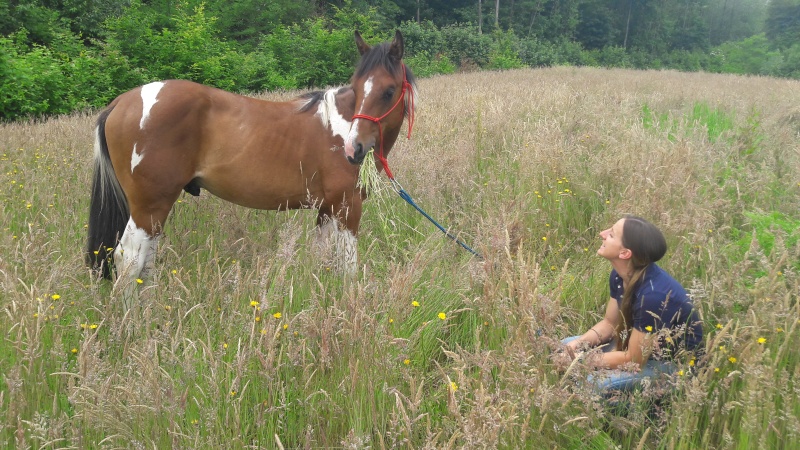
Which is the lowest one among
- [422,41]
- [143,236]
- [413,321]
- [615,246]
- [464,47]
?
[413,321]

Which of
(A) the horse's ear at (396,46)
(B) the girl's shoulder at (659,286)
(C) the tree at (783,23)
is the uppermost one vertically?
(C) the tree at (783,23)

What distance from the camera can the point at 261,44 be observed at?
18.6 m

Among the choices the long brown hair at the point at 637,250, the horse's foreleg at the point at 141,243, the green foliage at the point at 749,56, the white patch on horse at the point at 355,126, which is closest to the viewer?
the long brown hair at the point at 637,250

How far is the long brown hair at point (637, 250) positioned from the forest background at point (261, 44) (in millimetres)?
10728

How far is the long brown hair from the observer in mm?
2311

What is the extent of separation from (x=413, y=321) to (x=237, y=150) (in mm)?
1769

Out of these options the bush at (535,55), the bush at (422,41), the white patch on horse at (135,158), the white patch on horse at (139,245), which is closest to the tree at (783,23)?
the bush at (535,55)

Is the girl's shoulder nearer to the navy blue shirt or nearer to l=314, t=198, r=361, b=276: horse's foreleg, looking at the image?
the navy blue shirt

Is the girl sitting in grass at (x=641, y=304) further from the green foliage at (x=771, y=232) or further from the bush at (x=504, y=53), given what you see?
the bush at (x=504, y=53)

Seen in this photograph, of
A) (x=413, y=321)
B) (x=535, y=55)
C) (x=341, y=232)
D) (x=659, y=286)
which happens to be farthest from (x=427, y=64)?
(x=659, y=286)

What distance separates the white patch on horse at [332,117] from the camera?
12.1 ft

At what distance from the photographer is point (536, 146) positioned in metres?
4.98

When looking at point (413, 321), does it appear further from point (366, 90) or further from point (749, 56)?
point (749, 56)

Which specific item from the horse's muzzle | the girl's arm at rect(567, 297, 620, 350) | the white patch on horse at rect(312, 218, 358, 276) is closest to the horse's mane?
the horse's muzzle
